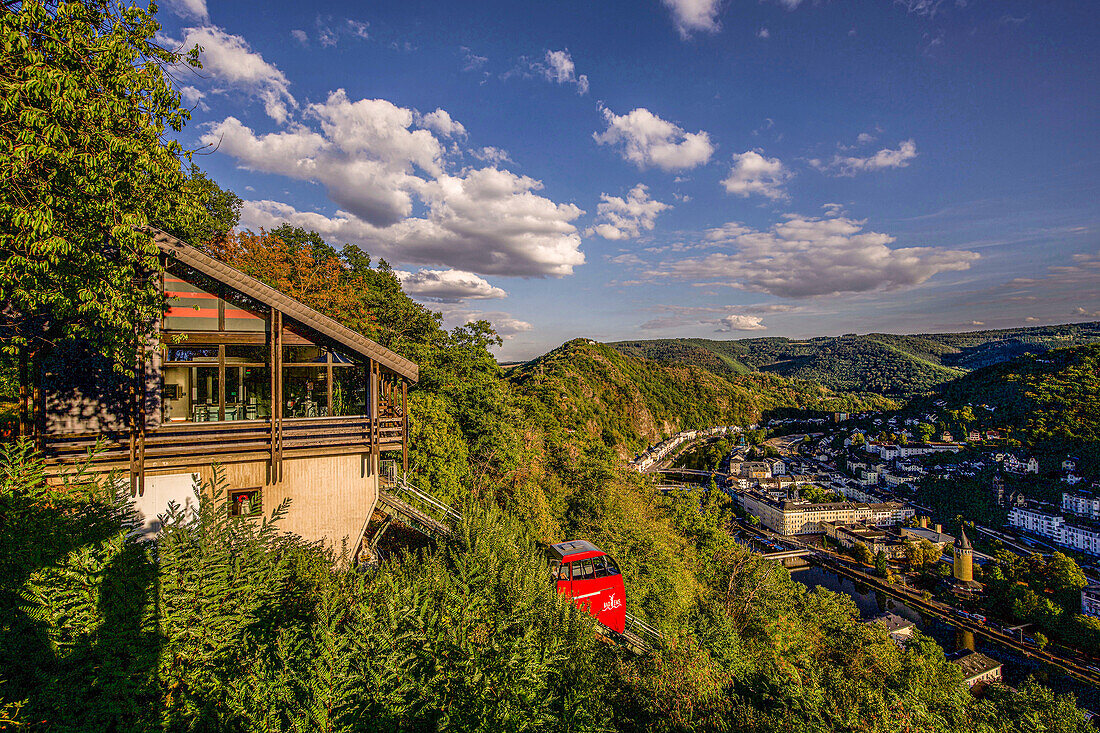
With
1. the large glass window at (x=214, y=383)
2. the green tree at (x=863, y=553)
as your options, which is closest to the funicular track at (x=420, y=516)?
the large glass window at (x=214, y=383)

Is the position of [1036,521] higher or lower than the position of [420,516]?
lower

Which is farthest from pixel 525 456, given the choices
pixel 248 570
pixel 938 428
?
pixel 938 428

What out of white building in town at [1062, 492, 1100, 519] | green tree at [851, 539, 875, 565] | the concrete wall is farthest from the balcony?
white building in town at [1062, 492, 1100, 519]

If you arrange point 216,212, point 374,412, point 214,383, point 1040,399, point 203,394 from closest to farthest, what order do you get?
point 374,412
point 203,394
point 214,383
point 216,212
point 1040,399

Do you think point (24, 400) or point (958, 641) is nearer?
point (24, 400)

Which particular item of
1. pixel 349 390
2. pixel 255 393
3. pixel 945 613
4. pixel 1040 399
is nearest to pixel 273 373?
pixel 255 393

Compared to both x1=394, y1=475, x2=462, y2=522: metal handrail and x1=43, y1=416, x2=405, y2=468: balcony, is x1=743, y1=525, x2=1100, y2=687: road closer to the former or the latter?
x1=394, y1=475, x2=462, y2=522: metal handrail

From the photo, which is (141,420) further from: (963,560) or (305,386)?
(963,560)
